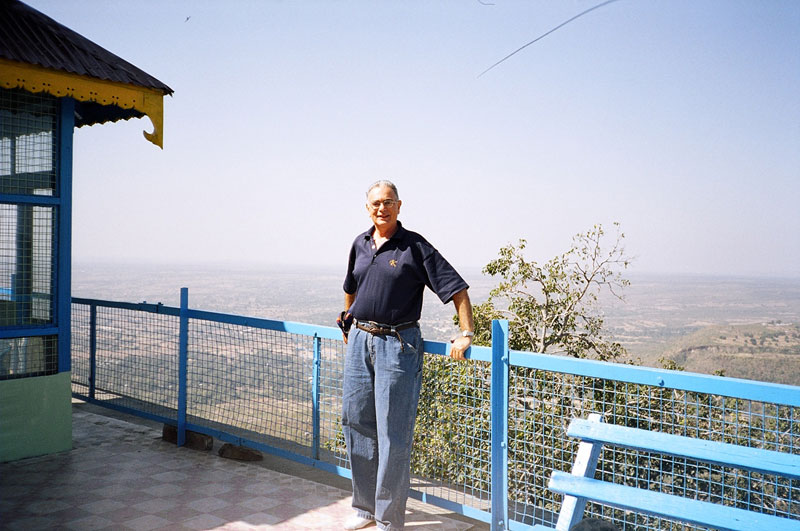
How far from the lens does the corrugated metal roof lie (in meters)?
4.73

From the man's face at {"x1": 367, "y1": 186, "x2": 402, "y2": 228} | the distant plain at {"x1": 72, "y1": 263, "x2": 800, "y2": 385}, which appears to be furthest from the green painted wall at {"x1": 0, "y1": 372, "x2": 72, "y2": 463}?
the distant plain at {"x1": 72, "y1": 263, "x2": 800, "y2": 385}

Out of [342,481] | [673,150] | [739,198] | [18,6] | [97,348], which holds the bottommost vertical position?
[342,481]

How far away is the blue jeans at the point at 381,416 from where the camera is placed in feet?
12.1

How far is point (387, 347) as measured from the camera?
3705 mm

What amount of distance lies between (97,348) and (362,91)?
61597 mm

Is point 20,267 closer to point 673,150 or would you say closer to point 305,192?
point 673,150

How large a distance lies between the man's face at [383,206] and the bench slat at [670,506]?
5.52 feet

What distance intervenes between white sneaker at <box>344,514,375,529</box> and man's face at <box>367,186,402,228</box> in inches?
66.4

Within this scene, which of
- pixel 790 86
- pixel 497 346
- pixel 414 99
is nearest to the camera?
pixel 497 346

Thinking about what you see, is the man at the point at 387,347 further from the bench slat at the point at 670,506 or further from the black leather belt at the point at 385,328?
the bench slat at the point at 670,506

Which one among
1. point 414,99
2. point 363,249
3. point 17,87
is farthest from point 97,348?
point 414,99

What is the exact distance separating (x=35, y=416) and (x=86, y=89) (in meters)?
2.45

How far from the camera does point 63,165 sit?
17.0 ft

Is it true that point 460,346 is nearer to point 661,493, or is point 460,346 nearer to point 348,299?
point 348,299
